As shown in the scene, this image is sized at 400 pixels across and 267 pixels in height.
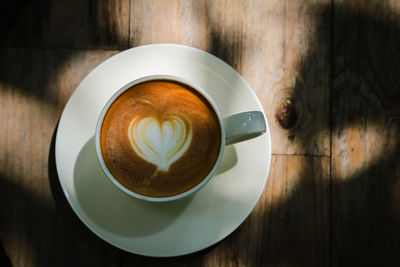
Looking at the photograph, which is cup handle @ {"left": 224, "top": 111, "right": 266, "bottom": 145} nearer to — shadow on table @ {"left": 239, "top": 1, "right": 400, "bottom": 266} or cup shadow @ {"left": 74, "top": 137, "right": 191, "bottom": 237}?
cup shadow @ {"left": 74, "top": 137, "right": 191, "bottom": 237}

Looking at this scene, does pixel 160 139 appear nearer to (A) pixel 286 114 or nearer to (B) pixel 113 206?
(B) pixel 113 206

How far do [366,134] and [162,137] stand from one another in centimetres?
53

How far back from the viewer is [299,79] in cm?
89

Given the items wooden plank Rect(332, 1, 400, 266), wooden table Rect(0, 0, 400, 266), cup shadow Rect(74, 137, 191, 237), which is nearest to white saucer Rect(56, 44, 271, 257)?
cup shadow Rect(74, 137, 191, 237)

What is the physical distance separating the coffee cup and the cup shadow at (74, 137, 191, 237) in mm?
69

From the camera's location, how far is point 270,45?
0.89 metres

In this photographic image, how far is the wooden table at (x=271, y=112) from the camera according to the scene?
2.82 feet

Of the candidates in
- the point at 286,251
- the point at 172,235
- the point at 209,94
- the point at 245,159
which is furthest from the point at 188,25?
the point at 286,251

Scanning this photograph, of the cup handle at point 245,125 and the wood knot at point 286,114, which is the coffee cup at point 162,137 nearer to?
the cup handle at point 245,125

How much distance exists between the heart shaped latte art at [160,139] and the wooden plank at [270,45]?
0.27m

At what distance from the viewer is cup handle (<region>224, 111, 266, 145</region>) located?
0.61 metres

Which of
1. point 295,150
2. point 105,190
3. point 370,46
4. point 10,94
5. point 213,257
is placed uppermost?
point 370,46

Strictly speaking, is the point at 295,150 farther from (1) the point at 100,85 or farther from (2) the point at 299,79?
(1) the point at 100,85

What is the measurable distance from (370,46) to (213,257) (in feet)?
2.13
